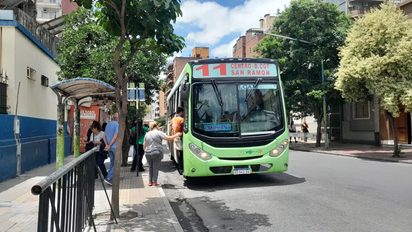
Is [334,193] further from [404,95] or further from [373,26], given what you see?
[373,26]

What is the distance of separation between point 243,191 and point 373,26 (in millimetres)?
11208

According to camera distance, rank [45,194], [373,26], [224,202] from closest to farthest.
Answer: [45,194], [224,202], [373,26]

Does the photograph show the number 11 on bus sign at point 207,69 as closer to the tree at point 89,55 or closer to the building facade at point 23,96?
the building facade at point 23,96

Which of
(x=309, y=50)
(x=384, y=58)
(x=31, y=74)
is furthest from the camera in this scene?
(x=309, y=50)

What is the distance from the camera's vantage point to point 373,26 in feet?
51.4

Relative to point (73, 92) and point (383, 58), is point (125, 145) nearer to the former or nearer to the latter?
point (73, 92)

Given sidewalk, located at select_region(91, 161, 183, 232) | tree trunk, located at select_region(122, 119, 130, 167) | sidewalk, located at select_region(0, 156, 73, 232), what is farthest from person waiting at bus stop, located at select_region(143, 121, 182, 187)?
tree trunk, located at select_region(122, 119, 130, 167)

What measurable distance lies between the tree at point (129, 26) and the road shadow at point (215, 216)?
1.32 metres

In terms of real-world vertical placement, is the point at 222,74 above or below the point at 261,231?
above

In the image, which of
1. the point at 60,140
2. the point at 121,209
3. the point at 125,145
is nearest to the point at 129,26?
the point at 121,209

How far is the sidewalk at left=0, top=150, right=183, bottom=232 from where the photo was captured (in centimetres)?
549

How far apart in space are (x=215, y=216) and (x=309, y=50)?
716 inches

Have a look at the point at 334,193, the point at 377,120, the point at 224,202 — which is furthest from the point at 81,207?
the point at 377,120

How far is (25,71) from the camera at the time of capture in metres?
12.4
